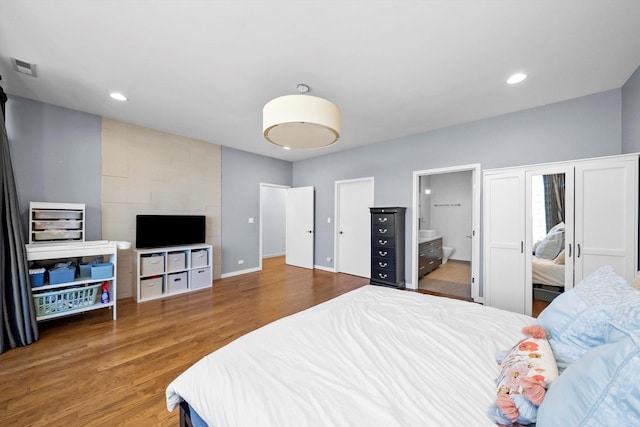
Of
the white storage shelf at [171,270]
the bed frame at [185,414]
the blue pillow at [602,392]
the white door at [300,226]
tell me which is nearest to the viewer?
the blue pillow at [602,392]

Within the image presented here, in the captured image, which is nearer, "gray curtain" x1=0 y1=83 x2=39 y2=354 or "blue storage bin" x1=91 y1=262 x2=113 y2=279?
"gray curtain" x1=0 y1=83 x2=39 y2=354

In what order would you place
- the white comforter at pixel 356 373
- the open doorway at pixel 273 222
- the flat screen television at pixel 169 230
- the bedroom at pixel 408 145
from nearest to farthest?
the white comforter at pixel 356 373 < the bedroom at pixel 408 145 < the flat screen television at pixel 169 230 < the open doorway at pixel 273 222

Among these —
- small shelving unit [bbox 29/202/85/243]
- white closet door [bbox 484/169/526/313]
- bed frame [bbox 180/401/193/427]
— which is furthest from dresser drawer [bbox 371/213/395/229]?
small shelving unit [bbox 29/202/85/243]

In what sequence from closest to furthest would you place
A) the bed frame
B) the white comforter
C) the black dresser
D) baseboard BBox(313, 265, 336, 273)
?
the white comforter, the bed frame, the black dresser, baseboard BBox(313, 265, 336, 273)

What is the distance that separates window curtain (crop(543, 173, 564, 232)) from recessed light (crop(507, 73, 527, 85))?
1.06 metres

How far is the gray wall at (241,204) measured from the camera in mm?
4918

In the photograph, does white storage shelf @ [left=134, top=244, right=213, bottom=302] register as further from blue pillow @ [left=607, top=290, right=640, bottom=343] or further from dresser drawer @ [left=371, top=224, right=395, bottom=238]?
blue pillow @ [left=607, top=290, right=640, bottom=343]

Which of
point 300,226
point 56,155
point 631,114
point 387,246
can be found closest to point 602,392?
point 631,114

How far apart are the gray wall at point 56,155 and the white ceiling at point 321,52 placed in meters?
0.20

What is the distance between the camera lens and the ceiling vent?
2248 millimetres

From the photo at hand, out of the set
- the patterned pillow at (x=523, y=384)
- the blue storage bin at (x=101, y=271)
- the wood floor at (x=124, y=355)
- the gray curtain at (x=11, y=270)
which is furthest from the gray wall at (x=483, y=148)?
the gray curtain at (x=11, y=270)

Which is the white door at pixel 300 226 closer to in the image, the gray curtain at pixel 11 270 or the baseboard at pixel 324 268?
the baseboard at pixel 324 268

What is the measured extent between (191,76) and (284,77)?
0.94 m

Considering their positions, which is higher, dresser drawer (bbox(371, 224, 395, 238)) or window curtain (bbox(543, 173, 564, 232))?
window curtain (bbox(543, 173, 564, 232))
